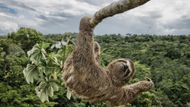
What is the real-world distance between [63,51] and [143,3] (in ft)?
5.18

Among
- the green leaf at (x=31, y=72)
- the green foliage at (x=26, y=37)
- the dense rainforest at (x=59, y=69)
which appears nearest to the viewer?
the green leaf at (x=31, y=72)

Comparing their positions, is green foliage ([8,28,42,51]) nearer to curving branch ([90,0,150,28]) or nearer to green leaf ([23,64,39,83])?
green leaf ([23,64,39,83])

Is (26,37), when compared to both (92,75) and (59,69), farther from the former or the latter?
(92,75)

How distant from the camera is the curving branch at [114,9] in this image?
1904 mm

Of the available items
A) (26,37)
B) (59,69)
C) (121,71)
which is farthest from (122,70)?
(26,37)

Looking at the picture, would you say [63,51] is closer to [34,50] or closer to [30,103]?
[34,50]

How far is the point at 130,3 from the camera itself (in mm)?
1909

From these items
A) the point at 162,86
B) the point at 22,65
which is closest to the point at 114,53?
the point at 162,86

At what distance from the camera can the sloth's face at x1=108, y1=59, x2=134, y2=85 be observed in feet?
8.00

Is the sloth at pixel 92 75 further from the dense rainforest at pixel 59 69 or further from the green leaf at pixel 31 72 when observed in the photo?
the green leaf at pixel 31 72

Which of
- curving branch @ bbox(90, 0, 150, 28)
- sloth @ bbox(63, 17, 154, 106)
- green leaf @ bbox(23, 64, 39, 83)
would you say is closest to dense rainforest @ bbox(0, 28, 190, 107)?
green leaf @ bbox(23, 64, 39, 83)

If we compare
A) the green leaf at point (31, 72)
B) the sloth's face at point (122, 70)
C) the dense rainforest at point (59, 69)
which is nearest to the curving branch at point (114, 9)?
the sloth's face at point (122, 70)

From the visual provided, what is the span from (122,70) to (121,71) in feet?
0.04

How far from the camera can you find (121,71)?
2477mm
